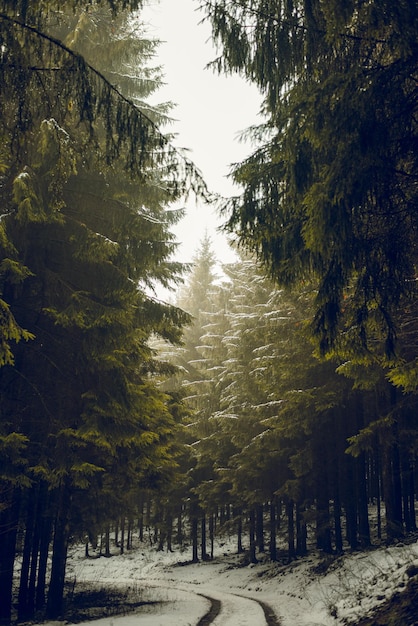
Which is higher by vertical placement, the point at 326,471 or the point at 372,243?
the point at 372,243

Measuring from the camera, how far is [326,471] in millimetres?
17719

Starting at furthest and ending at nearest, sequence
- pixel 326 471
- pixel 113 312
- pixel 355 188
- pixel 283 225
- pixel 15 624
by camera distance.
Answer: pixel 326 471
pixel 113 312
pixel 15 624
pixel 283 225
pixel 355 188

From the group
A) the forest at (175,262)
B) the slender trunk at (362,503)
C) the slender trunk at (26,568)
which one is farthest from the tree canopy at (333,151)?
the slender trunk at (362,503)

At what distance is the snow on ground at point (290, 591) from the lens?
969cm

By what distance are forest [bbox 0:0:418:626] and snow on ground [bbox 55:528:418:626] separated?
5.56ft

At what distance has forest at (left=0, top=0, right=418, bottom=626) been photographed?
20.7 feet

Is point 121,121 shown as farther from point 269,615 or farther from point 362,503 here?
point 362,503

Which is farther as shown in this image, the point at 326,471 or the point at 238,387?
the point at 238,387

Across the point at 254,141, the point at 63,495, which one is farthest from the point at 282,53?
the point at 63,495

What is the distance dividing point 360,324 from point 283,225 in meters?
2.15

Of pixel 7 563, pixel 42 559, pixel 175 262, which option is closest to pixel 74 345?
pixel 7 563

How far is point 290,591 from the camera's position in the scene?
617 inches

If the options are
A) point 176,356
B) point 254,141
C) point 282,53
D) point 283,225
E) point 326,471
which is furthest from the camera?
point 176,356

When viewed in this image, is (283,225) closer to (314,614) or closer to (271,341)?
(314,614)
